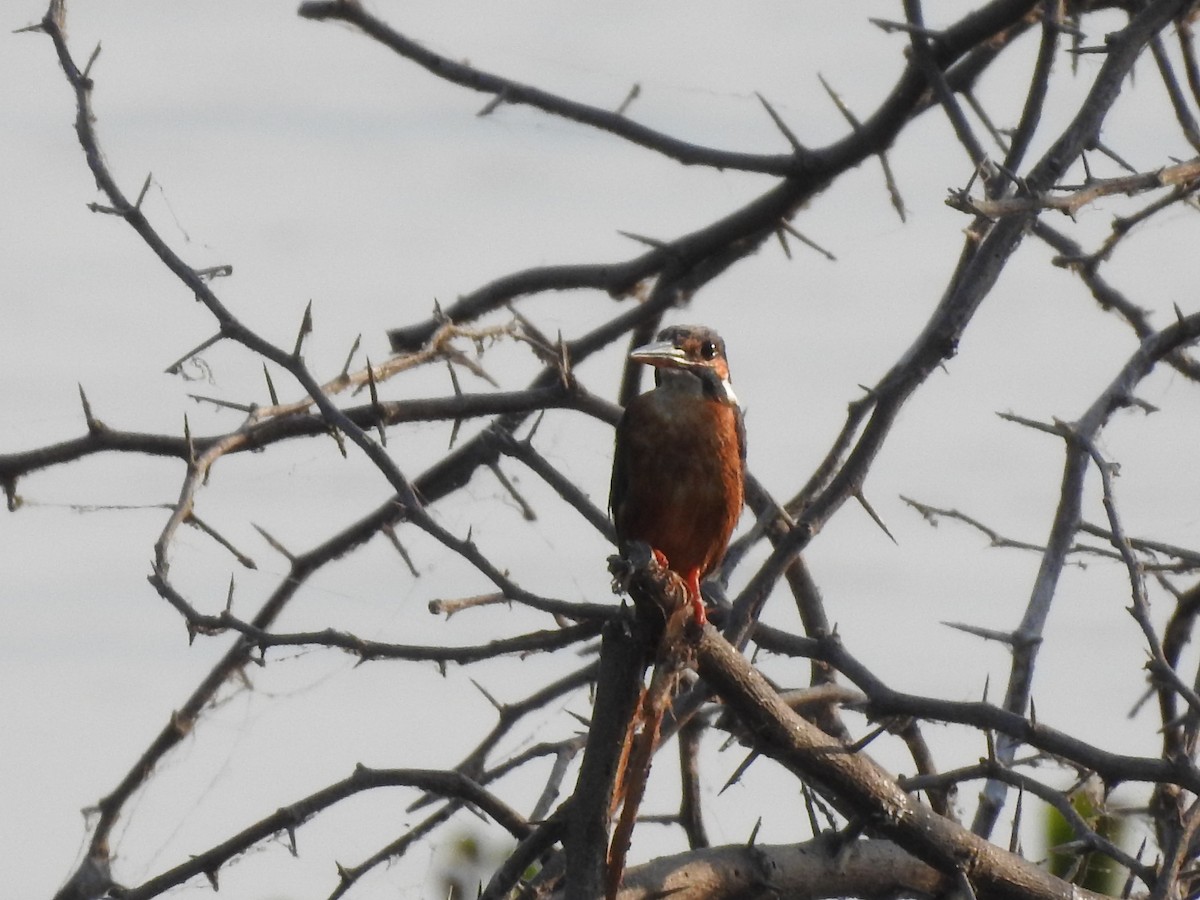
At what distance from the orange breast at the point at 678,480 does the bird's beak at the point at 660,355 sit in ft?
0.45

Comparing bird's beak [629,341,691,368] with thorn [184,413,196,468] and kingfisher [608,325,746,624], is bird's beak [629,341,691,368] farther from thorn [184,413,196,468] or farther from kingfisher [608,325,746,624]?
thorn [184,413,196,468]

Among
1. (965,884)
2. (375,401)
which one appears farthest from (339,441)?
(965,884)

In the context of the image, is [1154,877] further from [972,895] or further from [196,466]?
[196,466]

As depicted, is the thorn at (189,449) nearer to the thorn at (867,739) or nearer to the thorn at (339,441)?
the thorn at (339,441)

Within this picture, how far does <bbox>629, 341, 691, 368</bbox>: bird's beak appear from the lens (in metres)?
5.43

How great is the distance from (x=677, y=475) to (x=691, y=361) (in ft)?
1.22

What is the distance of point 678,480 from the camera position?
5.55m

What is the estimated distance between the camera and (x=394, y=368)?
15.7 feet

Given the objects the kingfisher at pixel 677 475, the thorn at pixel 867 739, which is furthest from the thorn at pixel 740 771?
the kingfisher at pixel 677 475

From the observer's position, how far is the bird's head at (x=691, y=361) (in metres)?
5.57

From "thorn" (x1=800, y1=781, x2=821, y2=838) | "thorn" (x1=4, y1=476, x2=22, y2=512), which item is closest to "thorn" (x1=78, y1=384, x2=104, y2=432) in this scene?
"thorn" (x1=4, y1=476, x2=22, y2=512)

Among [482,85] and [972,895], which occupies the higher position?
[482,85]

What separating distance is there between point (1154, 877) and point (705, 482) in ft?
7.10

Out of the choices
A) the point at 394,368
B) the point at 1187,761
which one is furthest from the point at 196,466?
the point at 1187,761
